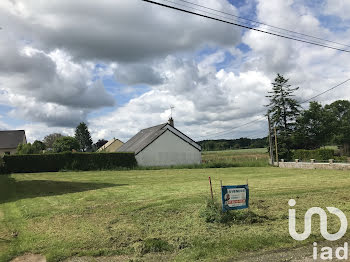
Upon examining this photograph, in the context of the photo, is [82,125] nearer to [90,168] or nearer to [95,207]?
[90,168]

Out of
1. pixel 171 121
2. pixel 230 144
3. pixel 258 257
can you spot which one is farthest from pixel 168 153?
pixel 230 144

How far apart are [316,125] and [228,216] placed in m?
59.4

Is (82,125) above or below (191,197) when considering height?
above

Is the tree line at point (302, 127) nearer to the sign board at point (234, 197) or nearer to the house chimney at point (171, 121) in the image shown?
the house chimney at point (171, 121)

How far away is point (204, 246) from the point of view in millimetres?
6262

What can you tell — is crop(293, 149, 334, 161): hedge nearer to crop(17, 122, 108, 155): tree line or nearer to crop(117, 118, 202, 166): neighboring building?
crop(117, 118, 202, 166): neighboring building

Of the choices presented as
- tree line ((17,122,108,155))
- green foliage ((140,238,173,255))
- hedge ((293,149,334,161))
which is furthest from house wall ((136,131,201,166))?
green foliage ((140,238,173,255))

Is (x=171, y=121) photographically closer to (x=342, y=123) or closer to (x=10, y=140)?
(x=10, y=140)

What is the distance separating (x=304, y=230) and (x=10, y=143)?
Answer: 61357mm

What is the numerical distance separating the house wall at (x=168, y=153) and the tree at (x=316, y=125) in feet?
87.1

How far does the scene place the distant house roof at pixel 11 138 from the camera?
56406mm

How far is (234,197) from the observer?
8.16 m

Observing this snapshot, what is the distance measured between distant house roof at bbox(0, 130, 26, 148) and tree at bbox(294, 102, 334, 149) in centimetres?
5731

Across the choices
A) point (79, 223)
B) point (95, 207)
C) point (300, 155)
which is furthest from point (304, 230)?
point (300, 155)
